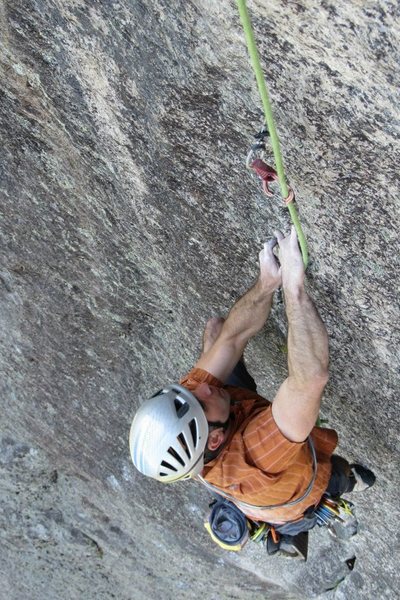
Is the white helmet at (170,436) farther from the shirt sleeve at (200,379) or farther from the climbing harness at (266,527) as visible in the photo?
the climbing harness at (266,527)

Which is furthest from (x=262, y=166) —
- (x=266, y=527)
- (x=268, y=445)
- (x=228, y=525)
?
(x=266, y=527)

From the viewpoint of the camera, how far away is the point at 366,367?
13.1ft

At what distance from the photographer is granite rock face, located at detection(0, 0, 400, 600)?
9.60ft

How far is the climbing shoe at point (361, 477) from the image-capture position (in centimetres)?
456

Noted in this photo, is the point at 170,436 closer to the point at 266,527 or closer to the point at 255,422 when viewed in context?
the point at 255,422

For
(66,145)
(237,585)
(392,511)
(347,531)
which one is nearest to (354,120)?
(66,145)

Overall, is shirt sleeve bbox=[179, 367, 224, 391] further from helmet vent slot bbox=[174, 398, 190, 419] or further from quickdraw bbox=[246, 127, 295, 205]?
quickdraw bbox=[246, 127, 295, 205]

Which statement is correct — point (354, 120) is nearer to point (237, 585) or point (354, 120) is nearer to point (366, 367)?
point (366, 367)

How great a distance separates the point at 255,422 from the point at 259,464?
19 centimetres

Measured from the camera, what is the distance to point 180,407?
349cm

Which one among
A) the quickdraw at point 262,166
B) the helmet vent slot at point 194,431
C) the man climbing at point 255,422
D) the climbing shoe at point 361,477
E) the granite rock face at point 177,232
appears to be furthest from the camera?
the climbing shoe at point 361,477

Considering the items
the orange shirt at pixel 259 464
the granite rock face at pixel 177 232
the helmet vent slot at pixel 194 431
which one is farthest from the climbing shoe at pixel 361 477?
the helmet vent slot at pixel 194 431

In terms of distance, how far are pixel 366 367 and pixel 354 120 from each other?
157 cm

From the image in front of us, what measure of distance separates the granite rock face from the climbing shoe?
14cm
